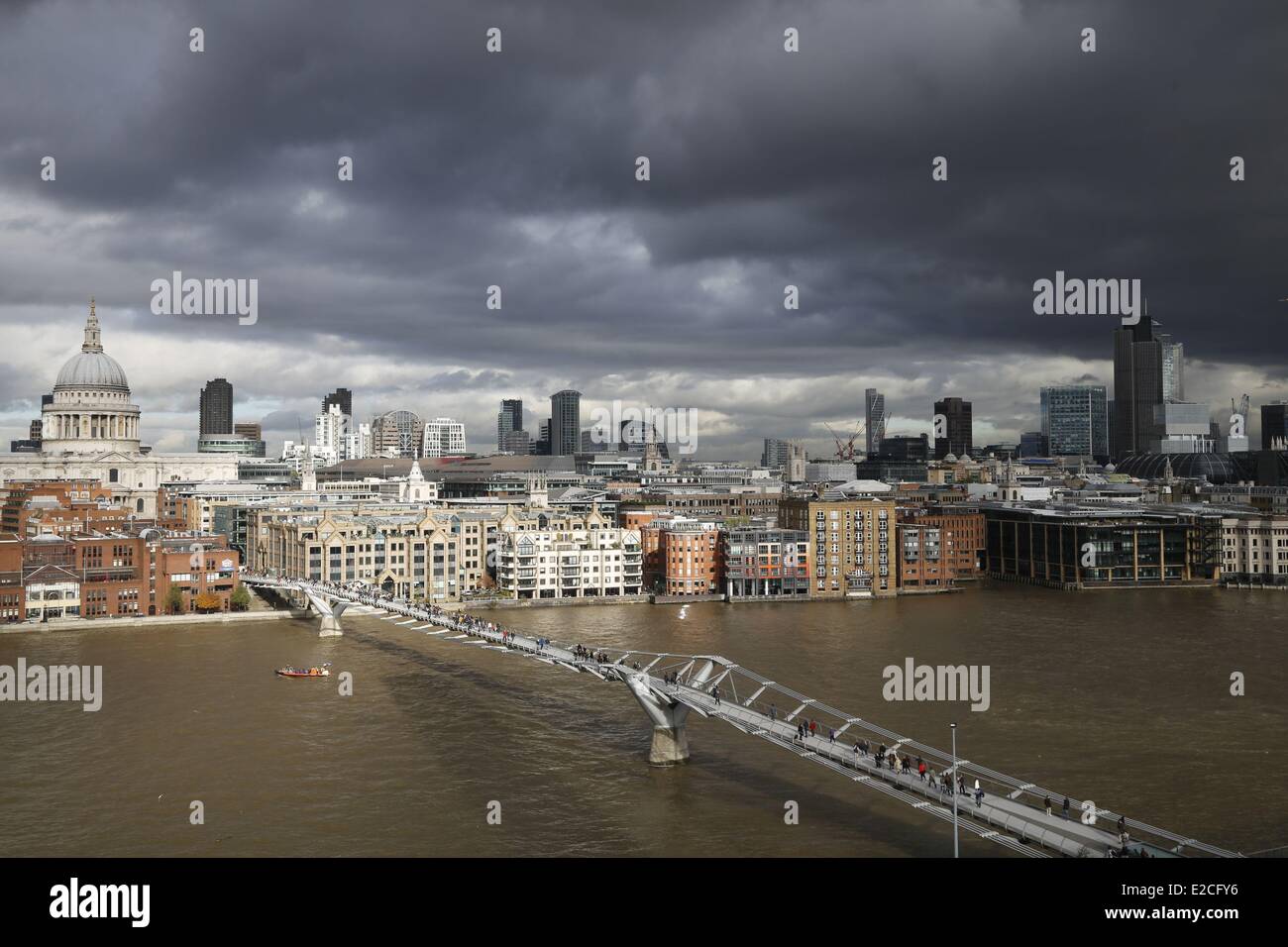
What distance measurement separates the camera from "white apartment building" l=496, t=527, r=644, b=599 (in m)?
44.7

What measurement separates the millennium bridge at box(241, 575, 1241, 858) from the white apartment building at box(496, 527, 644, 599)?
1588 cm

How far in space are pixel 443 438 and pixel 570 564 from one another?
146531mm

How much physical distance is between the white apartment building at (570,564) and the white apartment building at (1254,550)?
26.9 metres

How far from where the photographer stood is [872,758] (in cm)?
1542

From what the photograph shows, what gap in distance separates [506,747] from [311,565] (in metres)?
26.0

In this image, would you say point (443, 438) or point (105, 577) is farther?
point (443, 438)

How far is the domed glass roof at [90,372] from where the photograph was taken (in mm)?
77812

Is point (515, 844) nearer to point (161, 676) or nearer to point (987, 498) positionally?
point (161, 676)

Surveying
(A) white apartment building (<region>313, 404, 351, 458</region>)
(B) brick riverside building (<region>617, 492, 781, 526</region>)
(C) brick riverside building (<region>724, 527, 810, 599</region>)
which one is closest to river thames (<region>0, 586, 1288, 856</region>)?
(C) brick riverside building (<region>724, 527, 810, 599</region>)

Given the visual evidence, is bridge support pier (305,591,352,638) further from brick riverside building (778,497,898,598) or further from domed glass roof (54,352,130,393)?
domed glass roof (54,352,130,393)

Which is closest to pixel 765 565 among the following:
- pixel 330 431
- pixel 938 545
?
pixel 938 545

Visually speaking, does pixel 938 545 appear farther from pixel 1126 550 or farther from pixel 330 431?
pixel 330 431

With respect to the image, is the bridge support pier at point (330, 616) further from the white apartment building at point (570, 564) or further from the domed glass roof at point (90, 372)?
the domed glass roof at point (90, 372)
